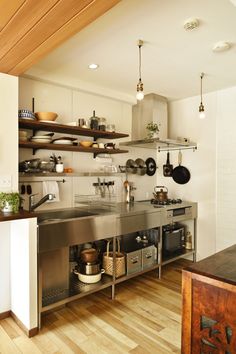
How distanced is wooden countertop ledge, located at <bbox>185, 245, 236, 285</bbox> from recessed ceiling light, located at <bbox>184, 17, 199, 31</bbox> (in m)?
1.66

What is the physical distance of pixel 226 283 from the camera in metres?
1.11

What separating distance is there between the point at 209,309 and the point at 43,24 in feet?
5.73

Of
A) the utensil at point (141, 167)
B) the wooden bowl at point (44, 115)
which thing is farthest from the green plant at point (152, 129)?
the wooden bowl at point (44, 115)

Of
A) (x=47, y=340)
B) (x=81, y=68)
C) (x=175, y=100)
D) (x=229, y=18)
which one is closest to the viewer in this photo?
(x=229, y=18)

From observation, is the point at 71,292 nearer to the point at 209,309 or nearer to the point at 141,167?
the point at 209,309

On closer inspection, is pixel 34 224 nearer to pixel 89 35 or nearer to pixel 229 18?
pixel 89 35

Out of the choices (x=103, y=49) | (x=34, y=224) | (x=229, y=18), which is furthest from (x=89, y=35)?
(x=34, y=224)

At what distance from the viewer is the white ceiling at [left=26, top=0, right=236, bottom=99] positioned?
5.73ft

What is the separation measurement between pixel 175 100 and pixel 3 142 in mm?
2823

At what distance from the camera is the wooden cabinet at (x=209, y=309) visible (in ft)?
3.64

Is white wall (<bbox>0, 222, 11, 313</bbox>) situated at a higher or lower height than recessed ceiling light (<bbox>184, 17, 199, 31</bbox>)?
lower

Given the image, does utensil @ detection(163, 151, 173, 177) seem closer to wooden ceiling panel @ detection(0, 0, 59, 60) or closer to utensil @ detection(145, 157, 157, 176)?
utensil @ detection(145, 157, 157, 176)

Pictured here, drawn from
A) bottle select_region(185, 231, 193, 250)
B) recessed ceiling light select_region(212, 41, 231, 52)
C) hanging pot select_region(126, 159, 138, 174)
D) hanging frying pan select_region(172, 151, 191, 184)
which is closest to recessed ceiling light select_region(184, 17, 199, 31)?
recessed ceiling light select_region(212, 41, 231, 52)

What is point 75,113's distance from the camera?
3158mm
